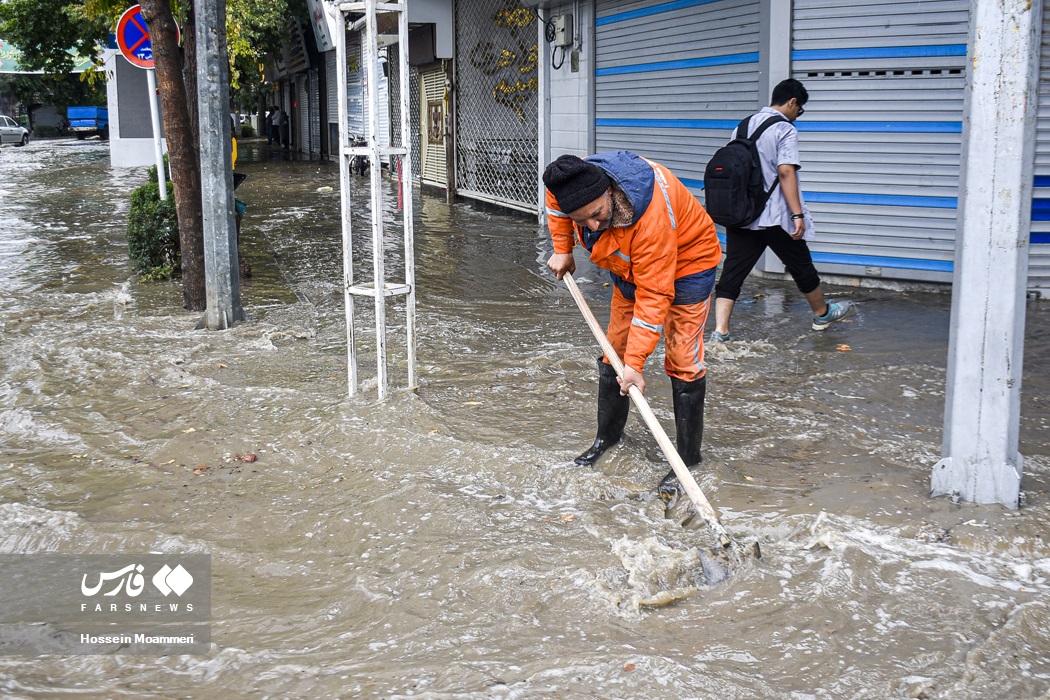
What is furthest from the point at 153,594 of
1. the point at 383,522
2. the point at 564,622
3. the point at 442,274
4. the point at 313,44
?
the point at 313,44

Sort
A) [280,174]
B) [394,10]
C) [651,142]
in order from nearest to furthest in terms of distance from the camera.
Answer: [394,10], [651,142], [280,174]

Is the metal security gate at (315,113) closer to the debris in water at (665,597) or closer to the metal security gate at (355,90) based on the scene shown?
the metal security gate at (355,90)

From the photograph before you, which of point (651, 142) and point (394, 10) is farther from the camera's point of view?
point (651, 142)

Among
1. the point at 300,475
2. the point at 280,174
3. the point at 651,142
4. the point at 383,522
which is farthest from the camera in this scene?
the point at 280,174

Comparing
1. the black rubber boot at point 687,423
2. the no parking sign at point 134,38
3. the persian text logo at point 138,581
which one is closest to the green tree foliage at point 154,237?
the no parking sign at point 134,38

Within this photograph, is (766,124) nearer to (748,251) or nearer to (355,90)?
(748,251)

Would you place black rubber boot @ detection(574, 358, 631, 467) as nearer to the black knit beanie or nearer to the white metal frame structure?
the black knit beanie

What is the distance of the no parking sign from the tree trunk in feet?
10.0

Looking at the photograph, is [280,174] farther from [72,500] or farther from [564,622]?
[564,622]

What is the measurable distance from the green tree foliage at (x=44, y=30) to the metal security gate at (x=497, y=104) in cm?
819

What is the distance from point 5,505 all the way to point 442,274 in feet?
20.1

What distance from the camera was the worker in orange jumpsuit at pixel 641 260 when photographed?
12.8 ft

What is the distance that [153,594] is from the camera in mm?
3719

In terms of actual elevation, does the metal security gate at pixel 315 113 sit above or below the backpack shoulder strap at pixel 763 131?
above
